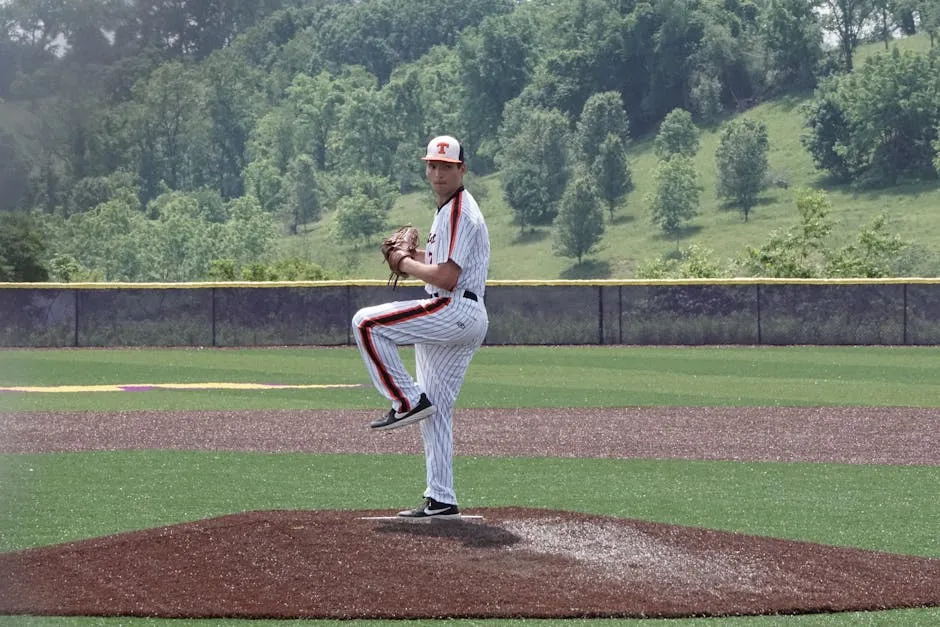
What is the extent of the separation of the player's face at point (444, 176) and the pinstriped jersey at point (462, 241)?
46mm

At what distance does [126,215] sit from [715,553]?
451 cm

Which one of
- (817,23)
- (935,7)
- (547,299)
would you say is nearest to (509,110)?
(817,23)

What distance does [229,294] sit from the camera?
30.8 m

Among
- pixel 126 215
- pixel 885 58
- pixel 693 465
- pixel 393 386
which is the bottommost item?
pixel 693 465

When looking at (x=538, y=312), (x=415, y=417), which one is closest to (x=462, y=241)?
(x=415, y=417)

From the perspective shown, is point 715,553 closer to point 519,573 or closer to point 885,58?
point 519,573

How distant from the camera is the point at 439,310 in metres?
6.62

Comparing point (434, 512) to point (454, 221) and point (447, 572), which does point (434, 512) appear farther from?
point (454, 221)

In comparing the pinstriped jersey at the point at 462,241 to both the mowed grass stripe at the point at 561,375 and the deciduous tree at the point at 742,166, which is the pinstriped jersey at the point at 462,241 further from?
the deciduous tree at the point at 742,166

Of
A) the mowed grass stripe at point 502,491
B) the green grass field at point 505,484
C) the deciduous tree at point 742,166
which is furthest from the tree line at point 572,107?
the mowed grass stripe at point 502,491

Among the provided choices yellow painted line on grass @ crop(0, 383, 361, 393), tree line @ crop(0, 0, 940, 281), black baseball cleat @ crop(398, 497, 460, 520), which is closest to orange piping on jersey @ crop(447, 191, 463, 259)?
black baseball cleat @ crop(398, 497, 460, 520)

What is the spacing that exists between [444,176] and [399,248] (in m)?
0.41

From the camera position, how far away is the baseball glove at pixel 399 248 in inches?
259

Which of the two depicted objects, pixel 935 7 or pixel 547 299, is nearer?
pixel 547 299
